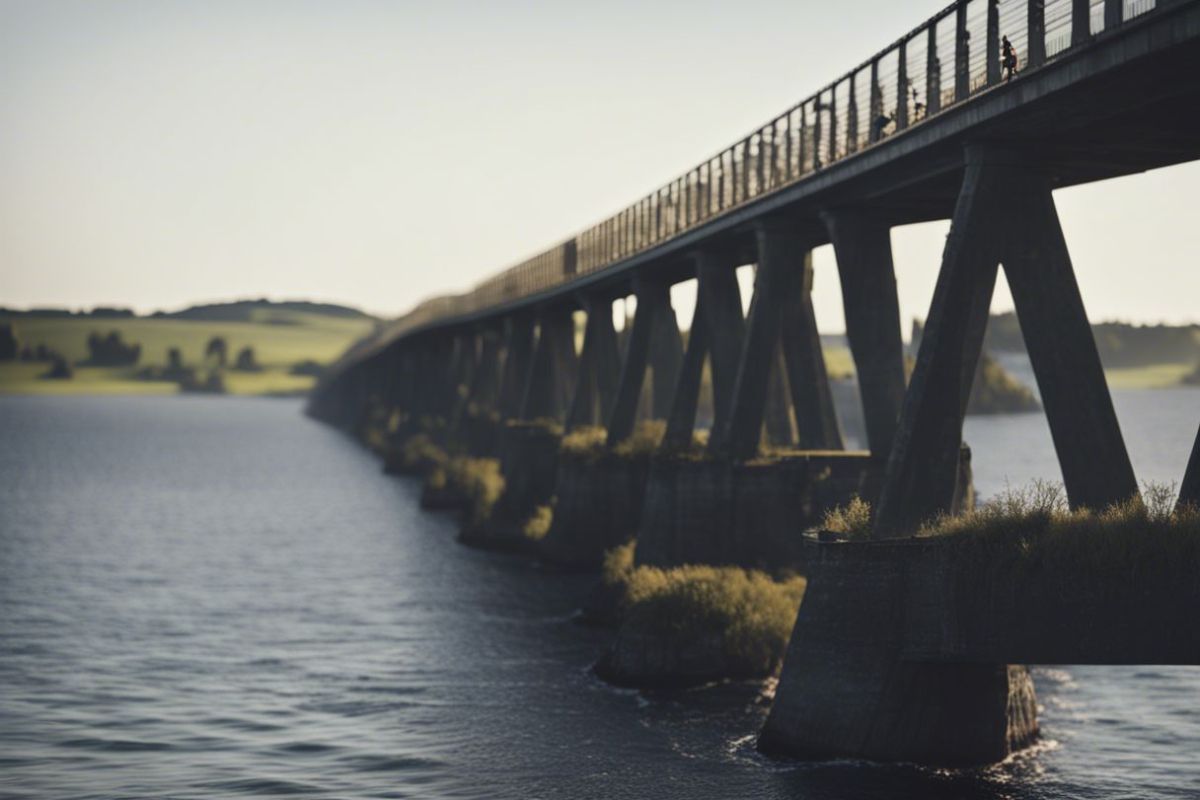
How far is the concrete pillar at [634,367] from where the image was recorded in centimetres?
5575

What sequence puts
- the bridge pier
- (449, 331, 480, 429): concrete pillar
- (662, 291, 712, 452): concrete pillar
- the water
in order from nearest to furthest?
1. the water
2. (662, 291, 712, 452): concrete pillar
3. the bridge pier
4. (449, 331, 480, 429): concrete pillar

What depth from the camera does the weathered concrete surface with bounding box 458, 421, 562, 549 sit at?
217 feet

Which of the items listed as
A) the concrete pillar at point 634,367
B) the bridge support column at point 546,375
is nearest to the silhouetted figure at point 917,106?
the concrete pillar at point 634,367

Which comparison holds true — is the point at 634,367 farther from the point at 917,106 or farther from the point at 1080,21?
the point at 1080,21

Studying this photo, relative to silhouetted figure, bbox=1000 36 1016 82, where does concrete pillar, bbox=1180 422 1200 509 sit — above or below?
below

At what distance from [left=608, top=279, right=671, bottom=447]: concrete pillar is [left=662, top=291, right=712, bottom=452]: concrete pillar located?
6.69 m

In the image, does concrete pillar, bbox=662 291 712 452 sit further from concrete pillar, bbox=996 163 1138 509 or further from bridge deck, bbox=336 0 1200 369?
concrete pillar, bbox=996 163 1138 509

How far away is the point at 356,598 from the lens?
176 ft

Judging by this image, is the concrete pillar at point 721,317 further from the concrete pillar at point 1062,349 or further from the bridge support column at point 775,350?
the concrete pillar at point 1062,349

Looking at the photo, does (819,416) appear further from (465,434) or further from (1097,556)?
(465,434)

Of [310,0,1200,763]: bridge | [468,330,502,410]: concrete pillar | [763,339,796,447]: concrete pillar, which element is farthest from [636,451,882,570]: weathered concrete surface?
[468,330,502,410]: concrete pillar

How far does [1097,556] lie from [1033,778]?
5912 mm

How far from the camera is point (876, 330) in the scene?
3734 cm

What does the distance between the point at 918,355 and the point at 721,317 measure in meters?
19.1
